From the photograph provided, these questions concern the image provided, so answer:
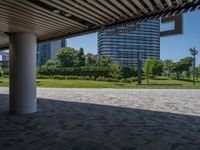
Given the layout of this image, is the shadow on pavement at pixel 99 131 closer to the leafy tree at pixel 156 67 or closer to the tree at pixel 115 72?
the tree at pixel 115 72

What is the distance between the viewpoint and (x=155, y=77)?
62.8 meters

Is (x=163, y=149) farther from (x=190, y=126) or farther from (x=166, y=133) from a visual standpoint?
(x=190, y=126)

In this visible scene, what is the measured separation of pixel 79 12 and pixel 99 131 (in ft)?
11.6

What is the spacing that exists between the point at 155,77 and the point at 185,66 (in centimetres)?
1024

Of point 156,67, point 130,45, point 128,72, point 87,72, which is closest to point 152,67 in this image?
point 156,67

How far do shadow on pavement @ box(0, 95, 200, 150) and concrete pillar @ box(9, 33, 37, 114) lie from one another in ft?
2.01

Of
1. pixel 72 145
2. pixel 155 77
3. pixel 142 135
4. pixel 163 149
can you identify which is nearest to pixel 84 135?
pixel 72 145

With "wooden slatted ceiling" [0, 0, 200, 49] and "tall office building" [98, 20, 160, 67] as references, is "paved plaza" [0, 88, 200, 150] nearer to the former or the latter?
"wooden slatted ceiling" [0, 0, 200, 49]

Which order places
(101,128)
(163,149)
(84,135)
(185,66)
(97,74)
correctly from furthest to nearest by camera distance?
(185,66) < (97,74) < (101,128) < (84,135) < (163,149)

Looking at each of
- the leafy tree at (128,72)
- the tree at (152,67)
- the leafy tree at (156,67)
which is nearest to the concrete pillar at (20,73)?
the leafy tree at (128,72)

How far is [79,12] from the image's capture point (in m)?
7.94

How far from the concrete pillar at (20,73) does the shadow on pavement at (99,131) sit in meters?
0.61

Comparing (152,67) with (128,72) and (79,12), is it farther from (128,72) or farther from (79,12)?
(79,12)

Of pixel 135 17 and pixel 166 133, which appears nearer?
pixel 166 133
